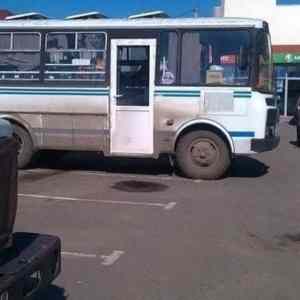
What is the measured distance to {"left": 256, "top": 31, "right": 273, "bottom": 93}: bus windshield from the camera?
40.0 feet

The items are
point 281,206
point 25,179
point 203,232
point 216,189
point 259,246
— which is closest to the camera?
point 259,246

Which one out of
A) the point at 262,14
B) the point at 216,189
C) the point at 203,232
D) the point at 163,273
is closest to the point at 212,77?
the point at 216,189

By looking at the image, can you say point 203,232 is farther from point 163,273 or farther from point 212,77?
point 212,77

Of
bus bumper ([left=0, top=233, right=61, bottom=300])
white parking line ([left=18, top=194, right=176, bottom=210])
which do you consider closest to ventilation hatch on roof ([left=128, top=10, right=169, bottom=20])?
white parking line ([left=18, top=194, right=176, bottom=210])

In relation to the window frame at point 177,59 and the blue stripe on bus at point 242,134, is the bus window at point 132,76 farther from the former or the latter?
the blue stripe on bus at point 242,134

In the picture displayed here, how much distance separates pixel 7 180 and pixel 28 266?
59 centimetres

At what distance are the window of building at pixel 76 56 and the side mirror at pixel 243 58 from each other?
2.52 m

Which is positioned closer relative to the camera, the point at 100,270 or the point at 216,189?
the point at 100,270

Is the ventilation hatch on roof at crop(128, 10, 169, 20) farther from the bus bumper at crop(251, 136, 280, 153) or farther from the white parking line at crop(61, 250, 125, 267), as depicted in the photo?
the white parking line at crop(61, 250, 125, 267)

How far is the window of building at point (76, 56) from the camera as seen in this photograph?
1270cm

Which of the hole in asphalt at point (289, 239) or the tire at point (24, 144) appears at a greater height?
the tire at point (24, 144)

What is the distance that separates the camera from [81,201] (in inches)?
403

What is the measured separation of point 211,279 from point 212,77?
254 inches

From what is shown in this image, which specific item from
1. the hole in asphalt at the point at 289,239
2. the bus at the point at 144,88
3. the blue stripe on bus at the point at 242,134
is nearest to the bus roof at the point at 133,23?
the bus at the point at 144,88
